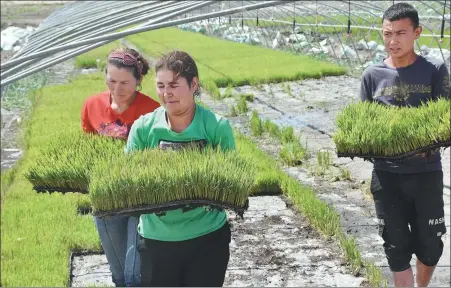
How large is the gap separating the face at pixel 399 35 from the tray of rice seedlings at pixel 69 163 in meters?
1.10

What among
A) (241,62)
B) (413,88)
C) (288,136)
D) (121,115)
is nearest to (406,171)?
(413,88)

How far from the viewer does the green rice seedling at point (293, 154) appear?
650 centimetres

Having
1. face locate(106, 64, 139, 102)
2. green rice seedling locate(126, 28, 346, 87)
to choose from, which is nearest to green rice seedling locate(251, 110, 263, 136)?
green rice seedling locate(126, 28, 346, 87)

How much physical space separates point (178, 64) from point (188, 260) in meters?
0.61

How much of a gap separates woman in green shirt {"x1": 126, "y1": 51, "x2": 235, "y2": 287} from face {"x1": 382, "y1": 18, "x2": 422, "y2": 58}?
2.87 feet

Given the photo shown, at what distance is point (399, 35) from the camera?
2646 millimetres

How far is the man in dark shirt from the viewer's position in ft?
8.75

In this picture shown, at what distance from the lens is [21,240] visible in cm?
447

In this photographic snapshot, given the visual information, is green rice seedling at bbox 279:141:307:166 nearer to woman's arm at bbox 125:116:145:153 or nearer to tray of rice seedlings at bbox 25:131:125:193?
tray of rice seedlings at bbox 25:131:125:193

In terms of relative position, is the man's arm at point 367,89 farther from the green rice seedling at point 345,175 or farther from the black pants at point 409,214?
the green rice seedling at point 345,175

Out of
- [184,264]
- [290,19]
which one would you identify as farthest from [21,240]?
[290,19]

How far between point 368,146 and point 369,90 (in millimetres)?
518

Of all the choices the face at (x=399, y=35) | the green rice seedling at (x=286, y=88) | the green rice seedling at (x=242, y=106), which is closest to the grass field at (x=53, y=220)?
the face at (x=399, y=35)

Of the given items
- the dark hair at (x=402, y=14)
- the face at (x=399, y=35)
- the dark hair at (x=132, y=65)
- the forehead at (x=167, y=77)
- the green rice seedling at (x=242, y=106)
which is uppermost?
the dark hair at (x=402, y=14)
